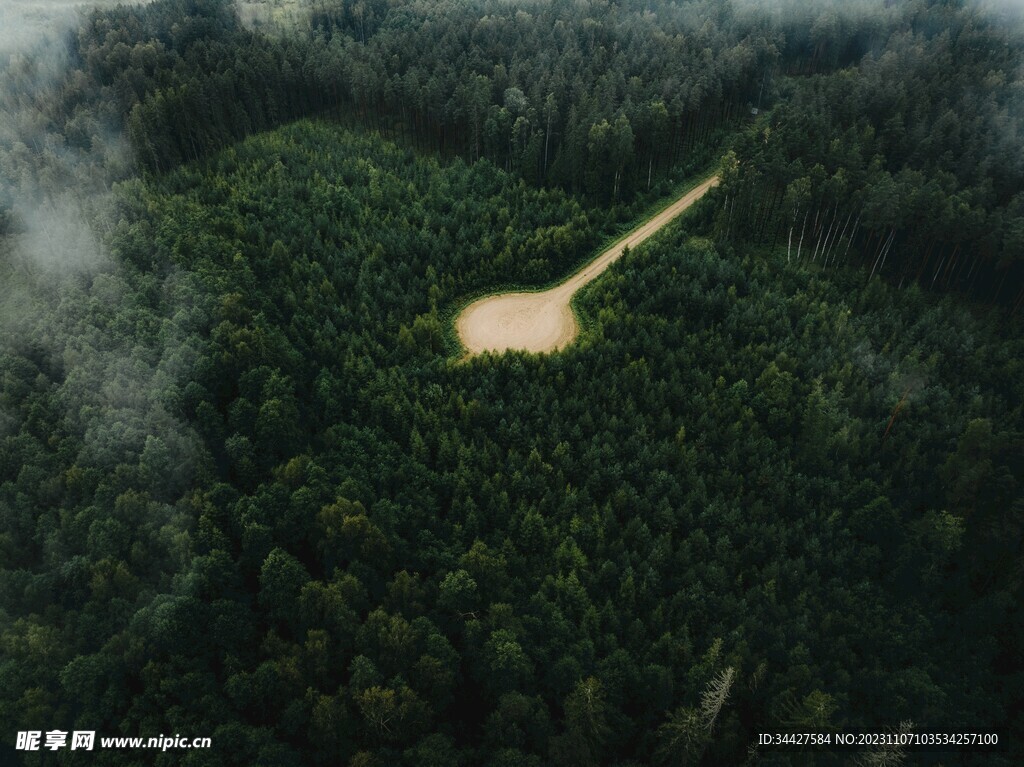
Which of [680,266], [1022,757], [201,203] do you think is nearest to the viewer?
[1022,757]

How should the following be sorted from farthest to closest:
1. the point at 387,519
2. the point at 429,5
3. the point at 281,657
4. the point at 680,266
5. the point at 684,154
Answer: the point at 429,5
the point at 684,154
the point at 680,266
the point at 387,519
the point at 281,657

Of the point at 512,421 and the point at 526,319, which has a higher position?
the point at 526,319

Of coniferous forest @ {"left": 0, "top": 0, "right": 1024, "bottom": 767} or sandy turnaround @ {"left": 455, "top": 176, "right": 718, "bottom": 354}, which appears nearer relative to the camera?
coniferous forest @ {"left": 0, "top": 0, "right": 1024, "bottom": 767}

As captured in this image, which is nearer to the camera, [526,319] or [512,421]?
[512,421]

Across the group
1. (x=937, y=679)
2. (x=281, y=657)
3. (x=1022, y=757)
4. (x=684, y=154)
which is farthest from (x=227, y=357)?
(x=684, y=154)

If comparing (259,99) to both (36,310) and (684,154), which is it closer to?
(36,310)

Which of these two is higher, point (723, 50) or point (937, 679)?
point (723, 50)
